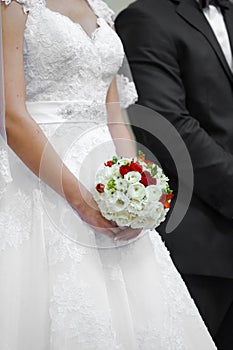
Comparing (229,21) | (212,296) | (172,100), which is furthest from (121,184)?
(229,21)

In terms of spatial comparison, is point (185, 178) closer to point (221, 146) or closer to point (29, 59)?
point (221, 146)

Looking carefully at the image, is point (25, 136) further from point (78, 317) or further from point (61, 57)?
point (78, 317)

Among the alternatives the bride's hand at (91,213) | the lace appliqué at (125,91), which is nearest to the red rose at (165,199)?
the bride's hand at (91,213)

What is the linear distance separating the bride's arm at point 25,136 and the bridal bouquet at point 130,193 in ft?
0.12

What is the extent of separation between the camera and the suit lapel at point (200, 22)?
214 centimetres

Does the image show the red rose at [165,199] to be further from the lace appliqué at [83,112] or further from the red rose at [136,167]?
the lace appliqué at [83,112]

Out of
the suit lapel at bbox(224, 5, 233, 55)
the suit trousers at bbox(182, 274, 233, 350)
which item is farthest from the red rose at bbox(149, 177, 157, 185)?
the suit lapel at bbox(224, 5, 233, 55)

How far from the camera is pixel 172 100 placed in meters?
2.09

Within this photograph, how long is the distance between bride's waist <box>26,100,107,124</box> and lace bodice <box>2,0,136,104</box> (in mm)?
13

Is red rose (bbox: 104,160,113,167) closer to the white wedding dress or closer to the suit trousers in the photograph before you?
the white wedding dress

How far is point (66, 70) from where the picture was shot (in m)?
1.66

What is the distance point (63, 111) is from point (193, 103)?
0.59 metres

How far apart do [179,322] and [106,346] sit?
0.22 metres

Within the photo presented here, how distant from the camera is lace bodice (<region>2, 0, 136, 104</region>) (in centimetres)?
161
